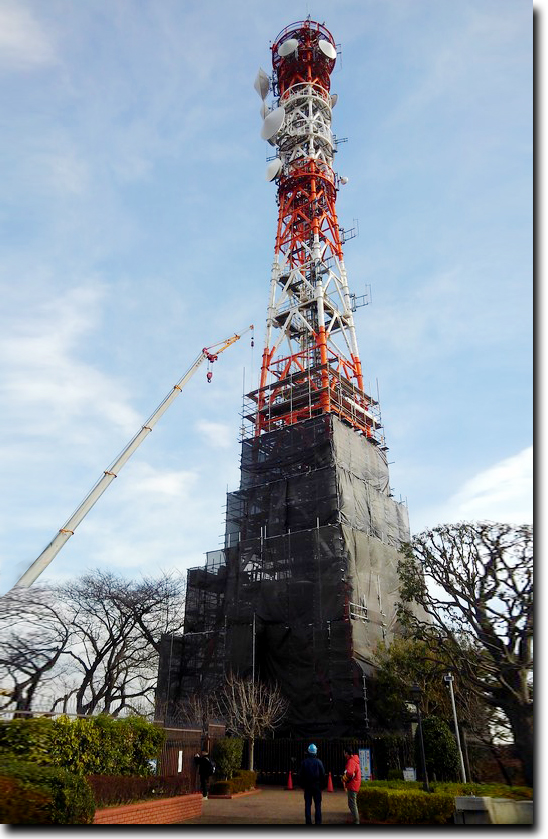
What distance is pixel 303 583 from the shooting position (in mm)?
25766

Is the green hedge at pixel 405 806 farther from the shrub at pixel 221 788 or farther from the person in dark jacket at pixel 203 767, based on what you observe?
the shrub at pixel 221 788

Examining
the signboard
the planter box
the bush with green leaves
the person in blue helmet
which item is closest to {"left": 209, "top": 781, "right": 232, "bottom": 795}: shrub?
the planter box

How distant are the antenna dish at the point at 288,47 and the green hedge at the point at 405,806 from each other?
47.9 m

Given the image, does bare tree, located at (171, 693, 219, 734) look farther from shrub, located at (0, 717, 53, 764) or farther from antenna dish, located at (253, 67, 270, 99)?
antenna dish, located at (253, 67, 270, 99)

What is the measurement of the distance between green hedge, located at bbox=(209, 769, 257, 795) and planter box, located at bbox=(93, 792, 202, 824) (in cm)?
381

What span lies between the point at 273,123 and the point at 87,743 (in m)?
40.7

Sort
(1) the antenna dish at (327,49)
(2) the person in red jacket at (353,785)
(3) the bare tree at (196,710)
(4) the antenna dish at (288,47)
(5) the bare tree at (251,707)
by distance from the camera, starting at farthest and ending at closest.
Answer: (4) the antenna dish at (288,47) → (1) the antenna dish at (327,49) → (3) the bare tree at (196,710) → (5) the bare tree at (251,707) → (2) the person in red jacket at (353,785)

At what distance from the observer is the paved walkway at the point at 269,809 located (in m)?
12.9

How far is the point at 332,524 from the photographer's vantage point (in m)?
26.6

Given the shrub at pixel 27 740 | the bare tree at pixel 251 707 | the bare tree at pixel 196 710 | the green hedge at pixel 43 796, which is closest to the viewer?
the green hedge at pixel 43 796

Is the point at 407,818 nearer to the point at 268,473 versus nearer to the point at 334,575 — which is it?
the point at 334,575

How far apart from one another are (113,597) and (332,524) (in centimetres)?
1339

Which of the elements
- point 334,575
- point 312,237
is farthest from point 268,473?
point 312,237

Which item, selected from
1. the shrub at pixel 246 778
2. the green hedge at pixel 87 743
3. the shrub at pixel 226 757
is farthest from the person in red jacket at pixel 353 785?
the shrub at pixel 226 757
